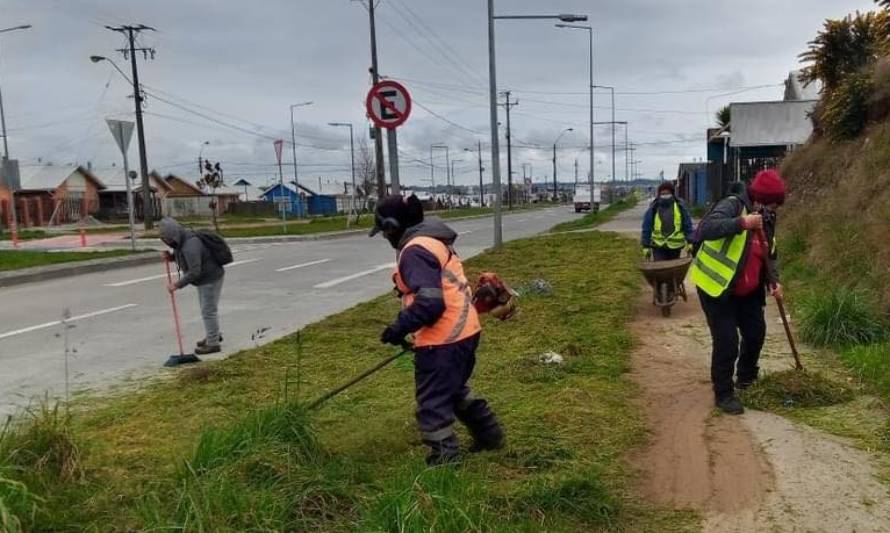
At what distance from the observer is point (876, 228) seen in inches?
346

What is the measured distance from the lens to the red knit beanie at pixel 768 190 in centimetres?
527

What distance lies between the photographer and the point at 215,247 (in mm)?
7918

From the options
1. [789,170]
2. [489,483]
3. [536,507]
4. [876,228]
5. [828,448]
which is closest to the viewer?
[536,507]

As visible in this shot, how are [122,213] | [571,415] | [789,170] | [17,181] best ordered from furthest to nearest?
[122,213] < [17,181] < [789,170] < [571,415]

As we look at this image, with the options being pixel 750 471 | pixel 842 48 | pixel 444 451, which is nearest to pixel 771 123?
pixel 842 48

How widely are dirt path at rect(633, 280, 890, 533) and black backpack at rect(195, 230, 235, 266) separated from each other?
4.33 m

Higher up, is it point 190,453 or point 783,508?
point 190,453

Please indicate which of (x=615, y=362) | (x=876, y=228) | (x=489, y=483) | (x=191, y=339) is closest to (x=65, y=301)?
(x=191, y=339)

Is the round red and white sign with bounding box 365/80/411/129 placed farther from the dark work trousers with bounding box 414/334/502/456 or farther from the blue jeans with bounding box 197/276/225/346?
the dark work trousers with bounding box 414/334/502/456

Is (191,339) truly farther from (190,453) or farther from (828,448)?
(828,448)

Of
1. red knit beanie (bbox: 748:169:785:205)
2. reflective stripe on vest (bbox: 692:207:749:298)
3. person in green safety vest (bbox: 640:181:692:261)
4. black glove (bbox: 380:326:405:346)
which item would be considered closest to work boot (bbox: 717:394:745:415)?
reflective stripe on vest (bbox: 692:207:749:298)

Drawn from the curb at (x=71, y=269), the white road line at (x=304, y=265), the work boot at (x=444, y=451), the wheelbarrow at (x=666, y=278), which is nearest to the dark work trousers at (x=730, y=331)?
the work boot at (x=444, y=451)

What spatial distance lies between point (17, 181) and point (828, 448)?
2624 centimetres

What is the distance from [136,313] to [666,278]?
7031 millimetres
